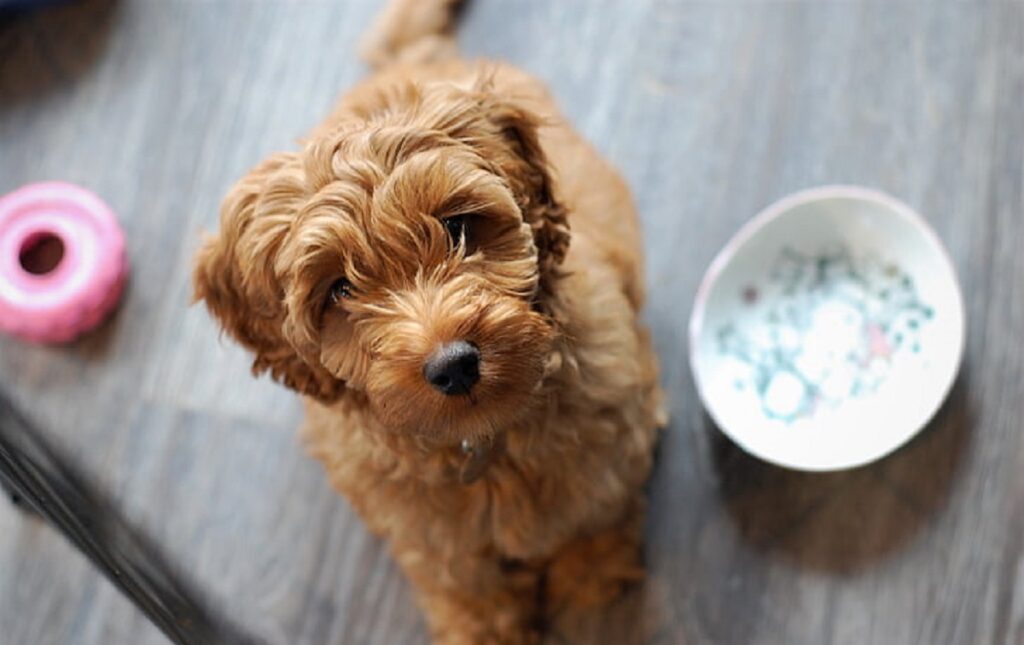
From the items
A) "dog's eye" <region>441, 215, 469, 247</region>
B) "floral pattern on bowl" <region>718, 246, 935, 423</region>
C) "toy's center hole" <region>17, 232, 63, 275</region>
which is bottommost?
"toy's center hole" <region>17, 232, 63, 275</region>

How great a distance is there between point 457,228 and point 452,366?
22cm

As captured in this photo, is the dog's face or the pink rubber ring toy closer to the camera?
the dog's face

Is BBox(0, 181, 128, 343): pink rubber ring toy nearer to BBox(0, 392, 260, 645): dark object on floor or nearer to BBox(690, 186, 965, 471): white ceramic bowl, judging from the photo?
BBox(0, 392, 260, 645): dark object on floor

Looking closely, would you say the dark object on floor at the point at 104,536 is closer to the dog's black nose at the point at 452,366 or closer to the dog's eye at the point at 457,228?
the dog's black nose at the point at 452,366

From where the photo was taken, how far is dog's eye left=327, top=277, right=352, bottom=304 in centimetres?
167

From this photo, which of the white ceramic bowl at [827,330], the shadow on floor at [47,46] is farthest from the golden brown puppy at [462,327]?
the shadow on floor at [47,46]

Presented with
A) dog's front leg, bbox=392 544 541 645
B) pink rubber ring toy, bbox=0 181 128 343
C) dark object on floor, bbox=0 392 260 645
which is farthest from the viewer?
pink rubber ring toy, bbox=0 181 128 343

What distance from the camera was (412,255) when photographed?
1.61 m

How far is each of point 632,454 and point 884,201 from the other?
2.60 feet

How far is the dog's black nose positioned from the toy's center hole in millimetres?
1557

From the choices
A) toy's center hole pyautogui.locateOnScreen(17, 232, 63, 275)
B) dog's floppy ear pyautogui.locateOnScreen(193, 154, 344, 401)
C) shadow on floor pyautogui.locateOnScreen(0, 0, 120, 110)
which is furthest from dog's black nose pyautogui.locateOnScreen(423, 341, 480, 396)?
shadow on floor pyautogui.locateOnScreen(0, 0, 120, 110)

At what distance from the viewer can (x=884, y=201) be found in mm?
2377

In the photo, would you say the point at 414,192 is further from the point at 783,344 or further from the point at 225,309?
the point at 783,344

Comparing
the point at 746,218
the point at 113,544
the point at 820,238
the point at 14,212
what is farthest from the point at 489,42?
the point at 113,544
